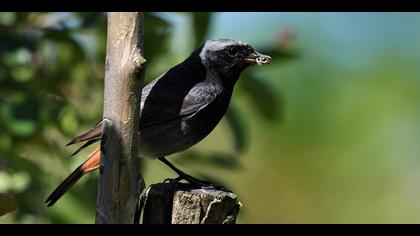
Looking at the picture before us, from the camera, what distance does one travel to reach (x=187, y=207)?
369 centimetres

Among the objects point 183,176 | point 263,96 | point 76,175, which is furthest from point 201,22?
point 76,175

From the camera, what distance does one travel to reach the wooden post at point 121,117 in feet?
10.5

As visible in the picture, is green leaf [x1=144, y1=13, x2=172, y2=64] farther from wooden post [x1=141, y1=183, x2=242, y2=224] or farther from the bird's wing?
wooden post [x1=141, y1=183, x2=242, y2=224]

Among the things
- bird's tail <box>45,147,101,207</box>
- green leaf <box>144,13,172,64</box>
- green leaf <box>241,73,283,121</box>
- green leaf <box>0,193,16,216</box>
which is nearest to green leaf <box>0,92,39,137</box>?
bird's tail <box>45,147,101,207</box>

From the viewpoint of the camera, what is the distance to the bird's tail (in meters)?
4.85

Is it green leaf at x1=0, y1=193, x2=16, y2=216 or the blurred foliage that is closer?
green leaf at x1=0, y1=193, x2=16, y2=216

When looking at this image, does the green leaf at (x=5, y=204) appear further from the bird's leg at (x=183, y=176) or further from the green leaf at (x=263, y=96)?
the green leaf at (x=263, y=96)

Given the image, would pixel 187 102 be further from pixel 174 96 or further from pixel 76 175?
pixel 76 175

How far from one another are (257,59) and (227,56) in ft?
0.60

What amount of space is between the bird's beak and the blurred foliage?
26cm

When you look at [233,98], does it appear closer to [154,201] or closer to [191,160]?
[191,160]

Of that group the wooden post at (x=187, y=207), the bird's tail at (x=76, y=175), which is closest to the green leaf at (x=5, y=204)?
the wooden post at (x=187, y=207)

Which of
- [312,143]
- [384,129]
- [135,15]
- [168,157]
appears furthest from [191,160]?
[384,129]

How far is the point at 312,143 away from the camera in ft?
27.0
